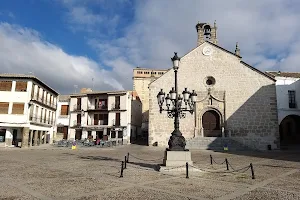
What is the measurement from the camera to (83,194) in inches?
226

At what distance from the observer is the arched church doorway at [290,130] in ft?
89.1

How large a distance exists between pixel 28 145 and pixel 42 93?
256 inches

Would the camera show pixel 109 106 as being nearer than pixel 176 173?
No

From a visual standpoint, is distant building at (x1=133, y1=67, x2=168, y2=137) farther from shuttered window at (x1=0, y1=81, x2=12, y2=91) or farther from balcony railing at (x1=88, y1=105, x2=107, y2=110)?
shuttered window at (x1=0, y1=81, x2=12, y2=91)

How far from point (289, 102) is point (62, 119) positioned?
1128 inches

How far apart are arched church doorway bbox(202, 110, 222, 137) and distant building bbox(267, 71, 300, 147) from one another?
25.9 ft

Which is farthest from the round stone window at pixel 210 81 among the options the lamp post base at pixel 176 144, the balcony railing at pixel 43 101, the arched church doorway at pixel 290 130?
the balcony railing at pixel 43 101

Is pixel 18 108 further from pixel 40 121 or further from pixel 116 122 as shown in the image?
pixel 116 122

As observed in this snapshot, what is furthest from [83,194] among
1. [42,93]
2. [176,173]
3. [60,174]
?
[42,93]

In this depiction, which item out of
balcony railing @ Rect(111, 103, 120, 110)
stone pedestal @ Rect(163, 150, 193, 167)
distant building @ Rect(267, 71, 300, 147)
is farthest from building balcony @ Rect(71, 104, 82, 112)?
stone pedestal @ Rect(163, 150, 193, 167)

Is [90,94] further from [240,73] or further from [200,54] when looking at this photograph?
[240,73]

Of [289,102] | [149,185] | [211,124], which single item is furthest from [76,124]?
[149,185]

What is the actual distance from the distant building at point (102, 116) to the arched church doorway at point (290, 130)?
18.7m

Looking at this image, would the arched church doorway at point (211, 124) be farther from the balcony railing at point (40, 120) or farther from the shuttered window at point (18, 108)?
the shuttered window at point (18, 108)
